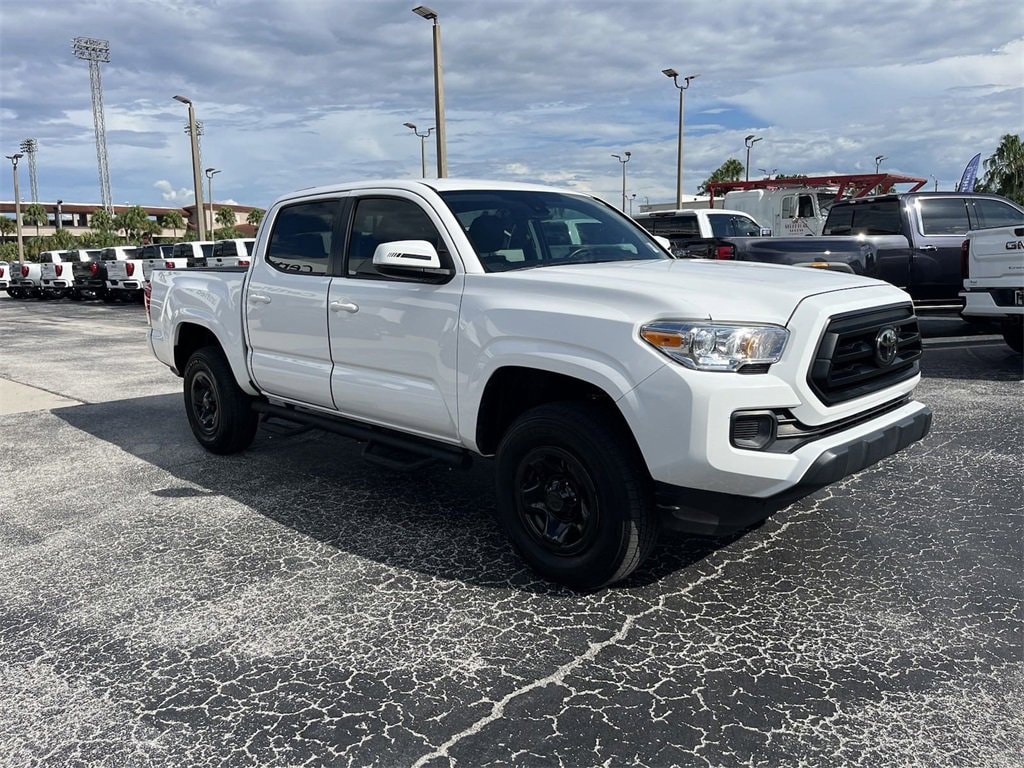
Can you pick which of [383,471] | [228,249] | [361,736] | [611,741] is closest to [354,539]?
[383,471]

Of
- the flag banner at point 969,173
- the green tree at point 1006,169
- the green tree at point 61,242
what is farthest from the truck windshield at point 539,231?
the green tree at point 61,242

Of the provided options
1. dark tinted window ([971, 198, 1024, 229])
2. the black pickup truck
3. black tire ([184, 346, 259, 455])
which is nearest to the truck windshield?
black tire ([184, 346, 259, 455])

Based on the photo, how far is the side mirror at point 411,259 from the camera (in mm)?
3922

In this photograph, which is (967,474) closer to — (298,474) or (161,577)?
(298,474)

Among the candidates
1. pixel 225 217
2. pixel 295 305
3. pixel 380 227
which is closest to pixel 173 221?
pixel 225 217

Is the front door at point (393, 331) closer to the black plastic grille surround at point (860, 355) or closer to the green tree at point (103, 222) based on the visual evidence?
the black plastic grille surround at point (860, 355)

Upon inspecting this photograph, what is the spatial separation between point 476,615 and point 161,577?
1.56m

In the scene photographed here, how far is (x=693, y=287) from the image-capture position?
3.49m

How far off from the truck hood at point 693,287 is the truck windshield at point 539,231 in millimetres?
211

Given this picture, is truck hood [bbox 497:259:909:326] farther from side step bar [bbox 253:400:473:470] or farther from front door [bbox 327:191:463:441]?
side step bar [bbox 253:400:473:470]

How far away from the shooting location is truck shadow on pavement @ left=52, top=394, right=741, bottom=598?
4.02 m

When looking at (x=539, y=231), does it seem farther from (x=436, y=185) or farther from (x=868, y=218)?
(x=868, y=218)

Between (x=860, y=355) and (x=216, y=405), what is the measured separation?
4297 mm

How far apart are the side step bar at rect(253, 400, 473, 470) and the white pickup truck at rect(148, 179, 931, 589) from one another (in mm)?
14
